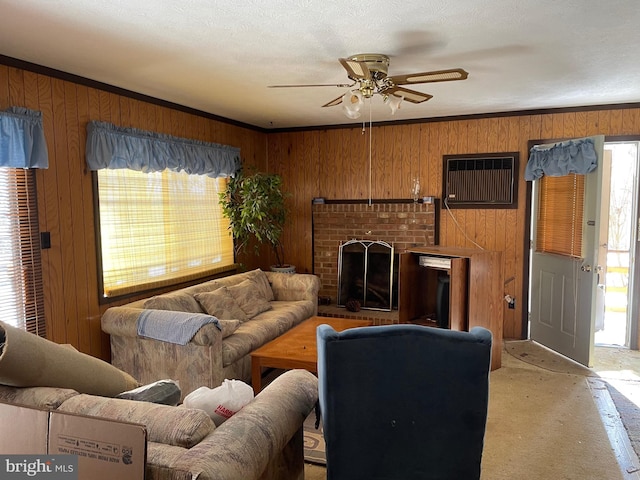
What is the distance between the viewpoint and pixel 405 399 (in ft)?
5.85

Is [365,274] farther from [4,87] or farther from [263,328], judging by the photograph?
[4,87]

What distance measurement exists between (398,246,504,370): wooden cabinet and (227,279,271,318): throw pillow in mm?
1293

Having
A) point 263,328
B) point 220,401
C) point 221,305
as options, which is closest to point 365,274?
point 263,328

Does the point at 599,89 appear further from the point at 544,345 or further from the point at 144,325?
the point at 144,325

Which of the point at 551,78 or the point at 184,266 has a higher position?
Answer: the point at 551,78

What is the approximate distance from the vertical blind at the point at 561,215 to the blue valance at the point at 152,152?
3232 millimetres

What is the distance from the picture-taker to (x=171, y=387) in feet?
5.80

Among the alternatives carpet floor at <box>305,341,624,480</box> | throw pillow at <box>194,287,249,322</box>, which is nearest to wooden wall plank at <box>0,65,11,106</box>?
throw pillow at <box>194,287,249,322</box>

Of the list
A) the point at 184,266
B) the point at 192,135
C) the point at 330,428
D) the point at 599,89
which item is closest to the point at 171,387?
the point at 330,428

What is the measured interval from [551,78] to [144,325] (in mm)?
3452

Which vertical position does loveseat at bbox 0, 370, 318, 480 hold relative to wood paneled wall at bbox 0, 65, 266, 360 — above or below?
below

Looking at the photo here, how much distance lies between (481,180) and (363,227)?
54.6 inches

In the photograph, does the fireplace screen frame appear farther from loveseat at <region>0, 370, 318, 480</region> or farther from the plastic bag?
the plastic bag

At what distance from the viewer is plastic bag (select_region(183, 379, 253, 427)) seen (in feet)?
5.31
